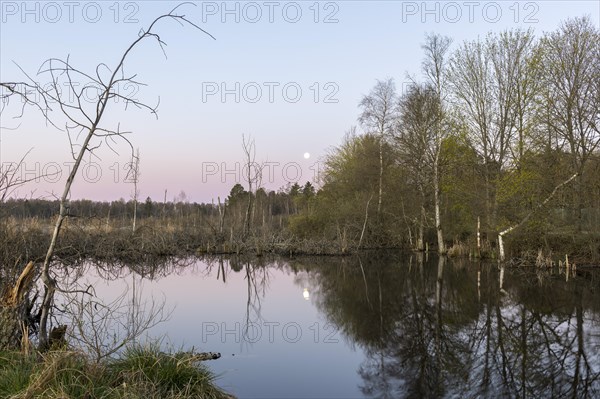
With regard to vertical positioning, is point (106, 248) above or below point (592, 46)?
below

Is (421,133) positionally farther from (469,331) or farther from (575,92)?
(469,331)

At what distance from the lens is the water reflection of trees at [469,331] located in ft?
22.2

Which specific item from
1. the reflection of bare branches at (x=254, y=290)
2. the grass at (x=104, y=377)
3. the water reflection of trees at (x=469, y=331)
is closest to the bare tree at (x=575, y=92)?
the water reflection of trees at (x=469, y=331)

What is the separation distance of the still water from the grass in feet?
2.77

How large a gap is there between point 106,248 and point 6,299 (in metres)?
18.8

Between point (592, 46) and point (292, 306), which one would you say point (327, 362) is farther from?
point (592, 46)

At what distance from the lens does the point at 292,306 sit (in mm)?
12695

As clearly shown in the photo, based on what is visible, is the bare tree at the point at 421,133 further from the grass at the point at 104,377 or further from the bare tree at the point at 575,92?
the grass at the point at 104,377

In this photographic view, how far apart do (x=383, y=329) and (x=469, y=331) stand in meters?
1.74

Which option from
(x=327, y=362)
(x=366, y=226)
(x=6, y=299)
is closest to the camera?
(x=6, y=299)

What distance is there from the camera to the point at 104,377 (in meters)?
4.96

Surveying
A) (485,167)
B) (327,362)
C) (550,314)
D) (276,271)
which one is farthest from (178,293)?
(485,167)

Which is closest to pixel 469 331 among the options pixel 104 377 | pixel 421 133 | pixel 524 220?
pixel 104 377

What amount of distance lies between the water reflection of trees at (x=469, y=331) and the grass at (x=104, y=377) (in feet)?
8.83
